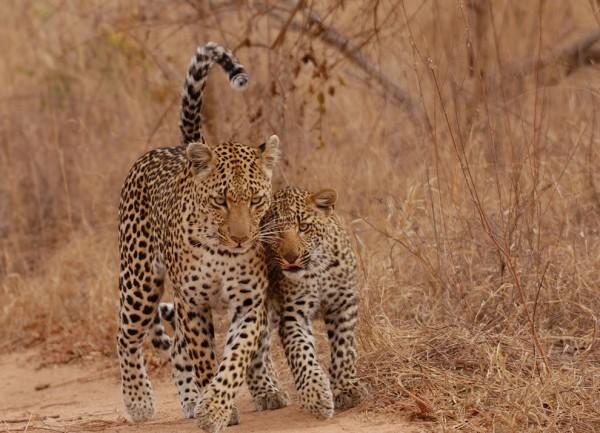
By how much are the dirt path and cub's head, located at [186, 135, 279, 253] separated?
0.95 m

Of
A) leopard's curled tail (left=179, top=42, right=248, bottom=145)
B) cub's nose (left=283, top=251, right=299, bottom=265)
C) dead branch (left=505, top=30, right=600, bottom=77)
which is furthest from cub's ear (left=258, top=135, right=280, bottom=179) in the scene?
dead branch (left=505, top=30, right=600, bottom=77)

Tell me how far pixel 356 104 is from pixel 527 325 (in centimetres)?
470

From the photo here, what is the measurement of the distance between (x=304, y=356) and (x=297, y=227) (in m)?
0.63

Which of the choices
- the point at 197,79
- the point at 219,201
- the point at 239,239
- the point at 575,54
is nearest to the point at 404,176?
the point at 575,54

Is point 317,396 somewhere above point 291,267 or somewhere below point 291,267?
below

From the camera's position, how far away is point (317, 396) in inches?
242

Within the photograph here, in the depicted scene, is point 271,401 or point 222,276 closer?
point 222,276

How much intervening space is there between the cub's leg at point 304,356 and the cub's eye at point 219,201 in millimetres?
624

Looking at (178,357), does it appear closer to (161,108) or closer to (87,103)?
(161,108)

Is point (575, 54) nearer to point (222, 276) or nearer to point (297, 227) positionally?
point (297, 227)

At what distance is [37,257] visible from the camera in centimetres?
1070

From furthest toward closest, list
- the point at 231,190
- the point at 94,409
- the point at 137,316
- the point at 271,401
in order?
the point at 94,409 < the point at 137,316 < the point at 271,401 < the point at 231,190

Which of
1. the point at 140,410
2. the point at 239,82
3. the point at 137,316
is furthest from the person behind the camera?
the point at 140,410

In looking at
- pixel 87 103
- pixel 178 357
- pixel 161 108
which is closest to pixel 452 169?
pixel 178 357
